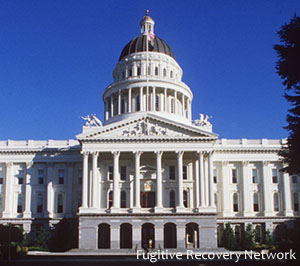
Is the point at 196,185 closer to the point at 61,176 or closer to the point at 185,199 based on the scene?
the point at 185,199

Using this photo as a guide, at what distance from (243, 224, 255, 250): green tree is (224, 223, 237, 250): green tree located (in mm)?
1471

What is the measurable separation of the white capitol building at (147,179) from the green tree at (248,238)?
3339 millimetres

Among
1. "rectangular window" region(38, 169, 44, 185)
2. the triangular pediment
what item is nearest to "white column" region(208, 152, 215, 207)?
the triangular pediment

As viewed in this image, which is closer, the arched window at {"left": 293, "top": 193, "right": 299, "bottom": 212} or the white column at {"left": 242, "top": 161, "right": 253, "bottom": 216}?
the white column at {"left": 242, "top": 161, "right": 253, "bottom": 216}

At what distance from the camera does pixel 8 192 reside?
66938mm

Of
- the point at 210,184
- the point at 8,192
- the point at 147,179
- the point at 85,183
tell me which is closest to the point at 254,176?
the point at 210,184

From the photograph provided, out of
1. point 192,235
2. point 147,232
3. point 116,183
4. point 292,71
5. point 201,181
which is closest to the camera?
point 292,71

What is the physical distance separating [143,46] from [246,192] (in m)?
32.0

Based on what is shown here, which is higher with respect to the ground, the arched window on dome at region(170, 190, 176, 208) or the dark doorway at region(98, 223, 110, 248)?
the arched window on dome at region(170, 190, 176, 208)

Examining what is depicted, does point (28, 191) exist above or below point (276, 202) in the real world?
above

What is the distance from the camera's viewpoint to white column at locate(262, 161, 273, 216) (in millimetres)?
66250

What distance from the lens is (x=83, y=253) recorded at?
51.0m

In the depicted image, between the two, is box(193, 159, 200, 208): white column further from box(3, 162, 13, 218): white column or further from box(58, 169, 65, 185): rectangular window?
box(3, 162, 13, 218): white column

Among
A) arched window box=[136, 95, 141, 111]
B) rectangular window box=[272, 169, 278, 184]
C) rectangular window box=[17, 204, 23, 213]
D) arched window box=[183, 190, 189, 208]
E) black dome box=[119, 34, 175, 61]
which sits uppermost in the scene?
black dome box=[119, 34, 175, 61]
